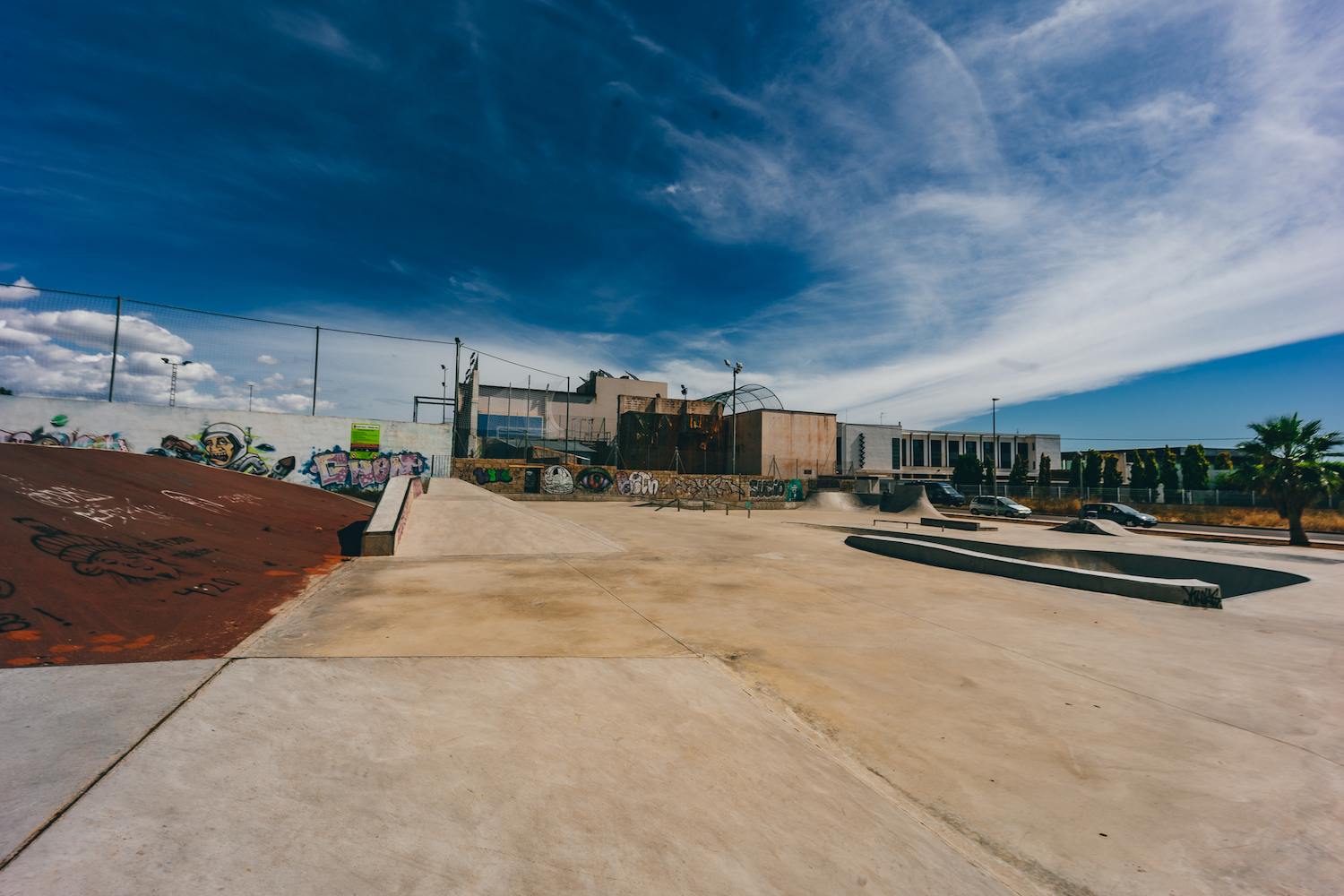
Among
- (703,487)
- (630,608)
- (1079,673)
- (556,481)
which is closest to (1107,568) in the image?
(1079,673)

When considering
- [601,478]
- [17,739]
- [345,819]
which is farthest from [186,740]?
[601,478]

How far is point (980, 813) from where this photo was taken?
10.1 ft

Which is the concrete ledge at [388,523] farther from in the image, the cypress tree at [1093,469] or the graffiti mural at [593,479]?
the cypress tree at [1093,469]

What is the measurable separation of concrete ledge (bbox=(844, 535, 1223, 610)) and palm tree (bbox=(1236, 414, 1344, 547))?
14.1 metres

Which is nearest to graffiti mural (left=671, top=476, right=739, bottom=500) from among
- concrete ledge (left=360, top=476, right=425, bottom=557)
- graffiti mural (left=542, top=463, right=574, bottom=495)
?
graffiti mural (left=542, top=463, right=574, bottom=495)

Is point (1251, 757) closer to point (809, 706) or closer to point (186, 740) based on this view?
point (809, 706)

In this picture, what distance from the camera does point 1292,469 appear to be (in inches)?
727

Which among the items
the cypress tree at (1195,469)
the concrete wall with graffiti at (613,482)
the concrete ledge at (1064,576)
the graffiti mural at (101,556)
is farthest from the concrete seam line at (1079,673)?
the cypress tree at (1195,469)

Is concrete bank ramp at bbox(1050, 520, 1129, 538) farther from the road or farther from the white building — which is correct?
the white building

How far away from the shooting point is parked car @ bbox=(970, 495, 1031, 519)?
32159 millimetres

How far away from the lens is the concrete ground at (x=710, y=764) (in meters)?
2.31

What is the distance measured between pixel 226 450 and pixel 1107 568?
2891cm

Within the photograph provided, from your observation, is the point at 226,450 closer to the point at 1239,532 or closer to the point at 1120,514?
the point at 1120,514

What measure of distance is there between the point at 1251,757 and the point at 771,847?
12.0 feet
